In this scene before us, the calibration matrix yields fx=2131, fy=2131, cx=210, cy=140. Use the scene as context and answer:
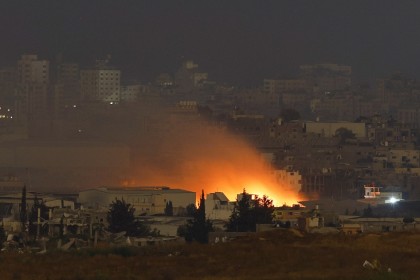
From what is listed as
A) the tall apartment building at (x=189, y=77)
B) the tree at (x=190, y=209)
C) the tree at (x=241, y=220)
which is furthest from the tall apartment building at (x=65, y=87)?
the tree at (x=241, y=220)

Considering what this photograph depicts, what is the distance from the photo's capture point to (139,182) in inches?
2067

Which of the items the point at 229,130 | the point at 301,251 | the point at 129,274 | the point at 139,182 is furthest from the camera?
the point at 229,130

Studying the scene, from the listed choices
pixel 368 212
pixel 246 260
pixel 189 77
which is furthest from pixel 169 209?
pixel 189 77

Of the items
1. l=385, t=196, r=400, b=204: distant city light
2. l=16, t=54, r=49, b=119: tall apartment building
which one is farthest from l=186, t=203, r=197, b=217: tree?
l=16, t=54, r=49, b=119: tall apartment building

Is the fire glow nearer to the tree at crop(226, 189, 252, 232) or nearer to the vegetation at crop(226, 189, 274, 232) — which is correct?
the vegetation at crop(226, 189, 274, 232)

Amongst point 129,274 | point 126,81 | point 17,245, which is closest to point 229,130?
point 126,81

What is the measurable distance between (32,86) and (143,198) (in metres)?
39.7

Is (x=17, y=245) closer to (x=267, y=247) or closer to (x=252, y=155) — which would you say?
(x=267, y=247)

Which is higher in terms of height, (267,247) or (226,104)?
(226,104)

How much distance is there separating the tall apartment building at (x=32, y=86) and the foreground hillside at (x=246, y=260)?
50.5 meters

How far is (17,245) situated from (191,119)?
4230 cm

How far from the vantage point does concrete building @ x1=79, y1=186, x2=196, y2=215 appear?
40250mm

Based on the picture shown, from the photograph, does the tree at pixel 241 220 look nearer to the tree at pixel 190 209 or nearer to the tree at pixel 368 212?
the tree at pixel 190 209

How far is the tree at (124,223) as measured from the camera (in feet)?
97.0
